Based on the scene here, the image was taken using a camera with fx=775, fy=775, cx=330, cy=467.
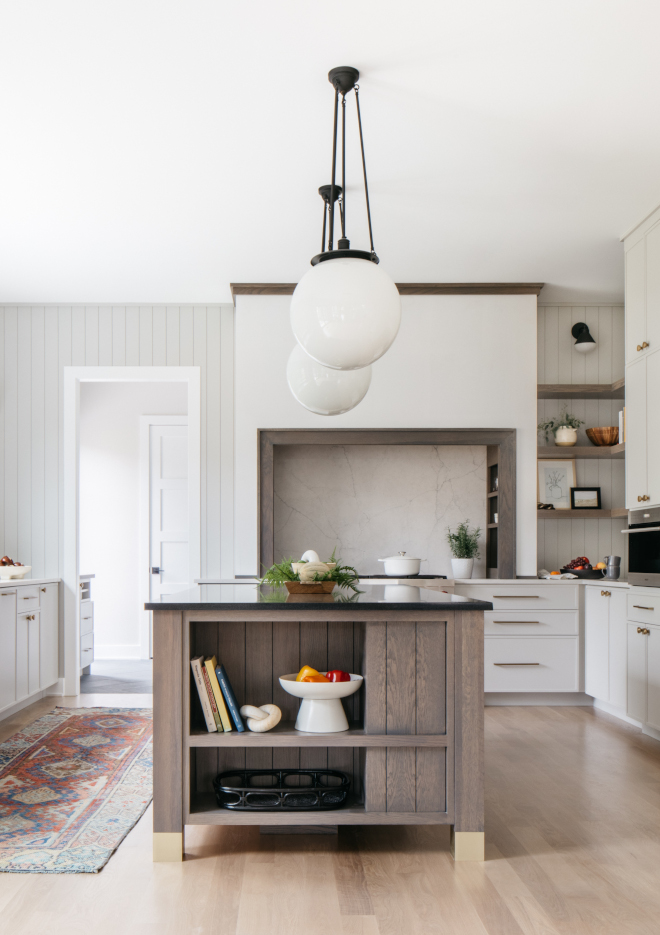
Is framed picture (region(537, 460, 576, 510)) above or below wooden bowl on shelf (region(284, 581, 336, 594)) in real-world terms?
above

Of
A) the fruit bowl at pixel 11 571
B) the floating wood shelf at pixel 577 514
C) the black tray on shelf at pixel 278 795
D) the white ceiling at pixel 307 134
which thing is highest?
the white ceiling at pixel 307 134

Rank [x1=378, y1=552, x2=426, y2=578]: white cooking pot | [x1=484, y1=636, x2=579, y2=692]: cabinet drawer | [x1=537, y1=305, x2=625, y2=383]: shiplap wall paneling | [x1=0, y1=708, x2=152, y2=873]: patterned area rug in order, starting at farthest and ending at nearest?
[x1=537, y1=305, x2=625, y2=383]: shiplap wall paneling, [x1=378, y1=552, x2=426, y2=578]: white cooking pot, [x1=484, y1=636, x2=579, y2=692]: cabinet drawer, [x1=0, y1=708, x2=152, y2=873]: patterned area rug

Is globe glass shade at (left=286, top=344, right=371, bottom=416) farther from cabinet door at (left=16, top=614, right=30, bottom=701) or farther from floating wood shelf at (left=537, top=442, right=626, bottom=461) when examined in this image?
cabinet door at (left=16, top=614, right=30, bottom=701)

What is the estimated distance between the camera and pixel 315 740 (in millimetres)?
2527

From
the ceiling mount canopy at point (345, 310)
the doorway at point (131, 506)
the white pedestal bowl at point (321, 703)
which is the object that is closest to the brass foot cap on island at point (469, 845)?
the white pedestal bowl at point (321, 703)

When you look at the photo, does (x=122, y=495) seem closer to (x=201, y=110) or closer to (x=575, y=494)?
(x=575, y=494)

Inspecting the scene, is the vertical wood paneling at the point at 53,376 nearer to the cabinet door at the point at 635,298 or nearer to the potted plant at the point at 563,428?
the potted plant at the point at 563,428

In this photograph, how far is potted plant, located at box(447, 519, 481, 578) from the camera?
5.27 meters

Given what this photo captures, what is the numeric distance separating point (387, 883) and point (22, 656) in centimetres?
310

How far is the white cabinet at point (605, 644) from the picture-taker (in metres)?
4.44

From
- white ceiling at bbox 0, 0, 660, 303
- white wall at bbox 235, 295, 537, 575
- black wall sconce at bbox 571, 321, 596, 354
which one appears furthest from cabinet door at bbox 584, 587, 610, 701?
white ceiling at bbox 0, 0, 660, 303

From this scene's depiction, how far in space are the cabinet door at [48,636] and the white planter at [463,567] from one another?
274cm

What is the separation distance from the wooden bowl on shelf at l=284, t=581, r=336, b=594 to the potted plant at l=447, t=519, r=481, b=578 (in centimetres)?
255

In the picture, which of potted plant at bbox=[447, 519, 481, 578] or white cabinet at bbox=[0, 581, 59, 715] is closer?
white cabinet at bbox=[0, 581, 59, 715]
